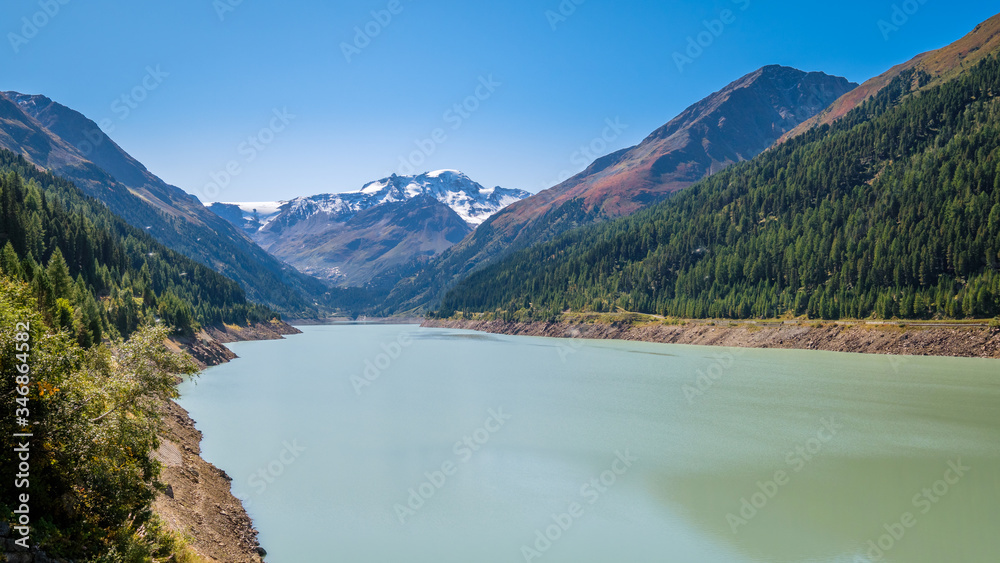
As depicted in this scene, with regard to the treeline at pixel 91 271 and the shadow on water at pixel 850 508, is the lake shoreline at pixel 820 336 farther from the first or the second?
the treeline at pixel 91 271

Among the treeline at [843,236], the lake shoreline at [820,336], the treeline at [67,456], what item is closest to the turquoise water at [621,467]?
the treeline at [67,456]

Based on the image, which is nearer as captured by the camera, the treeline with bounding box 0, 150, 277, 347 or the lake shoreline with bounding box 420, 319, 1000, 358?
the treeline with bounding box 0, 150, 277, 347

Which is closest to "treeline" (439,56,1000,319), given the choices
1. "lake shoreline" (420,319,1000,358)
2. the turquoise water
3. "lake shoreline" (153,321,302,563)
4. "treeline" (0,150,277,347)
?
"lake shoreline" (420,319,1000,358)

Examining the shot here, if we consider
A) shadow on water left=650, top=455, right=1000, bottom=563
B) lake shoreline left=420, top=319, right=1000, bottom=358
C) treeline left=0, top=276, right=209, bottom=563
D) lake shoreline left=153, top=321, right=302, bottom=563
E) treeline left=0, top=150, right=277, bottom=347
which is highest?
treeline left=0, top=150, right=277, bottom=347

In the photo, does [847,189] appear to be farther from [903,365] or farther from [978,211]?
[903,365]

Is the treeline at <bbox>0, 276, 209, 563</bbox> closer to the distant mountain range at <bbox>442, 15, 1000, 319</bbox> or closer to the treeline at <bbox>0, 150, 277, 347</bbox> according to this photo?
the treeline at <bbox>0, 150, 277, 347</bbox>

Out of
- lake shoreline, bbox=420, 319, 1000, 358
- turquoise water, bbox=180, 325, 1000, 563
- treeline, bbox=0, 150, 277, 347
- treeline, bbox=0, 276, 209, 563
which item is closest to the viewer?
treeline, bbox=0, 276, 209, 563

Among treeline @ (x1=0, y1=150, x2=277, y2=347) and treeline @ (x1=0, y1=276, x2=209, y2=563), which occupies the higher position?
treeline @ (x1=0, y1=150, x2=277, y2=347)

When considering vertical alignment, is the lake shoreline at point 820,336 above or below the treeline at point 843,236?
below
